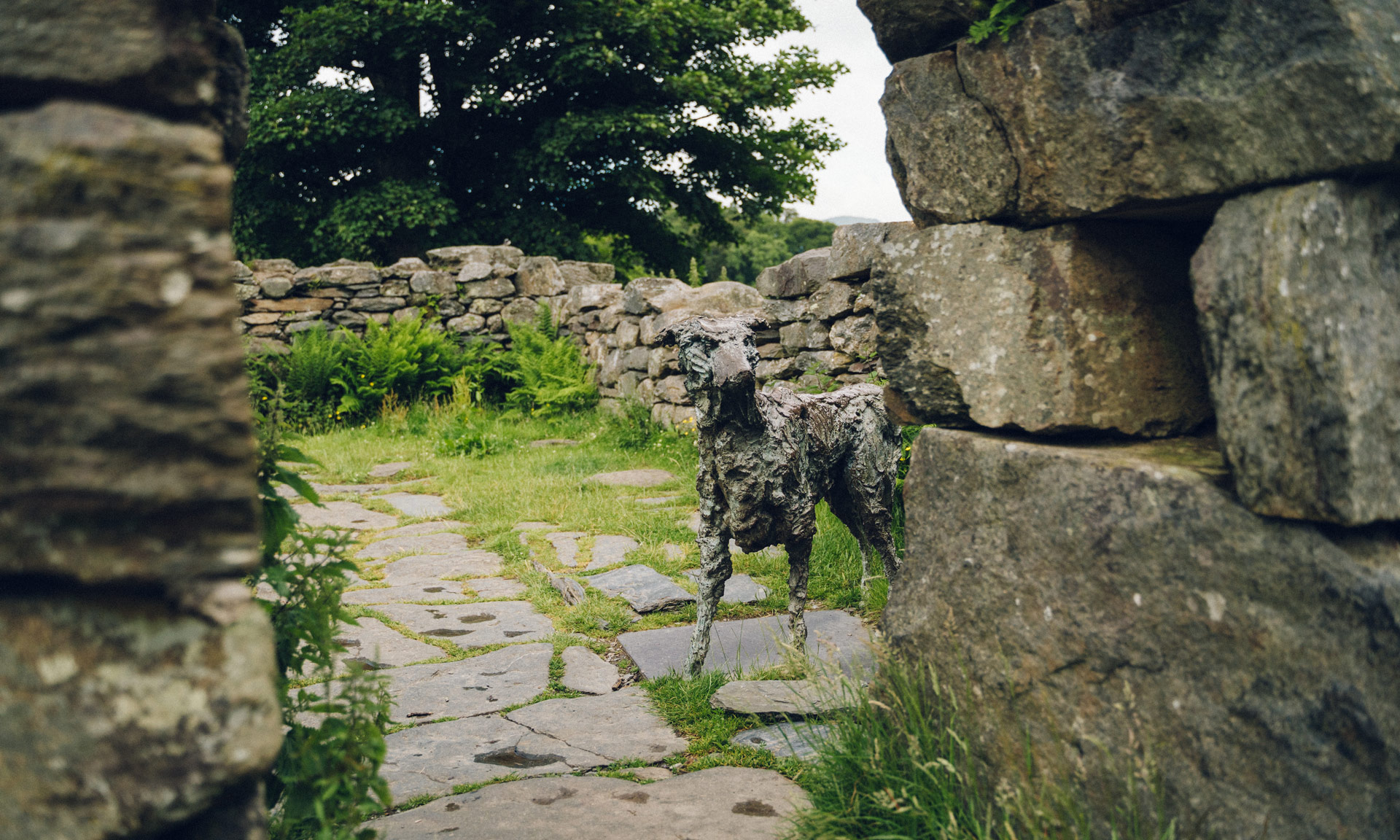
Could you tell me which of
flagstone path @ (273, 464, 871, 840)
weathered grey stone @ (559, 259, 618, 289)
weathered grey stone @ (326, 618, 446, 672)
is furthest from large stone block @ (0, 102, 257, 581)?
weathered grey stone @ (559, 259, 618, 289)

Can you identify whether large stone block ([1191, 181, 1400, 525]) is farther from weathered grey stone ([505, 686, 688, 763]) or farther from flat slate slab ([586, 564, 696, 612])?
flat slate slab ([586, 564, 696, 612])

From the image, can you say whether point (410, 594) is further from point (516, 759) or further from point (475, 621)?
point (516, 759)

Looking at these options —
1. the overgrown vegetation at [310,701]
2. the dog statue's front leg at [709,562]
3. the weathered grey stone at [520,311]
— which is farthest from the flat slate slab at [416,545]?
the weathered grey stone at [520,311]

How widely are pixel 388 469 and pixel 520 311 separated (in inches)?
173

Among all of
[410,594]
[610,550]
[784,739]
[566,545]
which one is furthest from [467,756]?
[566,545]

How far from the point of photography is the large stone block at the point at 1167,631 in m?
1.62

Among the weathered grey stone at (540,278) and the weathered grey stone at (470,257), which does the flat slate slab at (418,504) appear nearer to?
the weathered grey stone at (540,278)

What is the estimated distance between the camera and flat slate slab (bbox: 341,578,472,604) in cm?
502

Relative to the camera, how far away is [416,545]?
6.24 m

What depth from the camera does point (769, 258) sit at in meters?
38.4

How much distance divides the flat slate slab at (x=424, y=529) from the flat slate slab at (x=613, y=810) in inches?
163

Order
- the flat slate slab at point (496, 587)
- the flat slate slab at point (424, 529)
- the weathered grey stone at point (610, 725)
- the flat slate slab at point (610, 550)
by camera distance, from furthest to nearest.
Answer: the flat slate slab at point (424, 529) → the flat slate slab at point (610, 550) → the flat slate slab at point (496, 587) → the weathered grey stone at point (610, 725)

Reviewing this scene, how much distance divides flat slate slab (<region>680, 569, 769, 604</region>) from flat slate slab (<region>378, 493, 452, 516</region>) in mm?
2910

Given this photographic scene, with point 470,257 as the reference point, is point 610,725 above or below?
below
